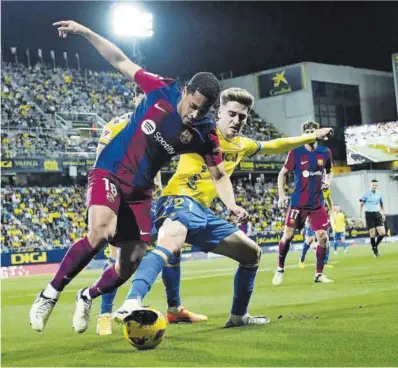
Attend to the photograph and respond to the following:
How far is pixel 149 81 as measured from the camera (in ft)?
19.6

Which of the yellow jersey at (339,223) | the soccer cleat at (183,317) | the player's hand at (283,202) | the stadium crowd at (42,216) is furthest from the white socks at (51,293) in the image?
the stadium crowd at (42,216)

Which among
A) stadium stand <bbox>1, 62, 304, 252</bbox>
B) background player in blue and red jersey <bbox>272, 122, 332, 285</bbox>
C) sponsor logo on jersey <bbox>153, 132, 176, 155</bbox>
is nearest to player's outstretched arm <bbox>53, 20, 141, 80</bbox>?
sponsor logo on jersey <bbox>153, 132, 176, 155</bbox>

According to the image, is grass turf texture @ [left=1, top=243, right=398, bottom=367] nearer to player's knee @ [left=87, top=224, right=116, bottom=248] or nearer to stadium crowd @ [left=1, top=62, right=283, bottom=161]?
player's knee @ [left=87, top=224, right=116, bottom=248]

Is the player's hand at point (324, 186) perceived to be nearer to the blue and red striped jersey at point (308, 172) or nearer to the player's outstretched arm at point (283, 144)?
the blue and red striped jersey at point (308, 172)

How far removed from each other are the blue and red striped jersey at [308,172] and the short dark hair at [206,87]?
22.7 feet

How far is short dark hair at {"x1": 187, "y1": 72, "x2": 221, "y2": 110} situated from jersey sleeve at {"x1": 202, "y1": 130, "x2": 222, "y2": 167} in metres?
0.46

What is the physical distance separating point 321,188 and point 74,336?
662cm

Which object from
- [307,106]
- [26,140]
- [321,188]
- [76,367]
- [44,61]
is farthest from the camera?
[307,106]

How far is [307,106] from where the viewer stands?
165 ft

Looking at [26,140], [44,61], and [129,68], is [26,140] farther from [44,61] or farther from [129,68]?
[129,68]

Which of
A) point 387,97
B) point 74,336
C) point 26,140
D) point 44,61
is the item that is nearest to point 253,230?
point 26,140

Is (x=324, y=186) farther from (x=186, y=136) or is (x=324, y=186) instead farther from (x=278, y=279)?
(x=186, y=136)

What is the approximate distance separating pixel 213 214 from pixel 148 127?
133 centimetres

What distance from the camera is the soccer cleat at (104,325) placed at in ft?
23.2
